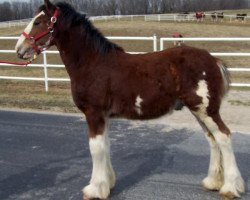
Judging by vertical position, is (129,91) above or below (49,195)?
above

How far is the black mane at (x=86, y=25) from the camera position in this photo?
4.92m

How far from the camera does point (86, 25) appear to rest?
4.98 m

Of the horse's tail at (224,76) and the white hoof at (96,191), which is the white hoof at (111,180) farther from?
the horse's tail at (224,76)

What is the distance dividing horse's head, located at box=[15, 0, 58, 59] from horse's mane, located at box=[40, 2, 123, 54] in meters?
0.12

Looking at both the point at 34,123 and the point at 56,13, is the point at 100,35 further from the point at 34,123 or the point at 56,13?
the point at 34,123

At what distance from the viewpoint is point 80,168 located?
6.00m

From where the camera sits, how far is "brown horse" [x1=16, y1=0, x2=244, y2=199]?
4738 millimetres

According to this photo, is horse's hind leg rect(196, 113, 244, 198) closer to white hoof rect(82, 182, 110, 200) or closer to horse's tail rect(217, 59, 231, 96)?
horse's tail rect(217, 59, 231, 96)

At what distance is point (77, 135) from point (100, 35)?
3169 mm

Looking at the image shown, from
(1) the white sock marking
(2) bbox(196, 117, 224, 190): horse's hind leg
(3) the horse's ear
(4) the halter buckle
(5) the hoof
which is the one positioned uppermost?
(3) the horse's ear


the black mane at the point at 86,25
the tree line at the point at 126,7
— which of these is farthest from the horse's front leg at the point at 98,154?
the tree line at the point at 126,7

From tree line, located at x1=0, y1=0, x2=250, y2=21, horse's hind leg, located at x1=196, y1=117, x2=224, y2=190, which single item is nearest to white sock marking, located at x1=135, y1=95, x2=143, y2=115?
horse's hind leg, located at x1=196, y1=117, x2=224, y2=190

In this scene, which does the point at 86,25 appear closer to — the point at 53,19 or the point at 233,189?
the point at 53,19

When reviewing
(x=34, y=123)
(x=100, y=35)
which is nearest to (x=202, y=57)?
(x=100, y=35)
